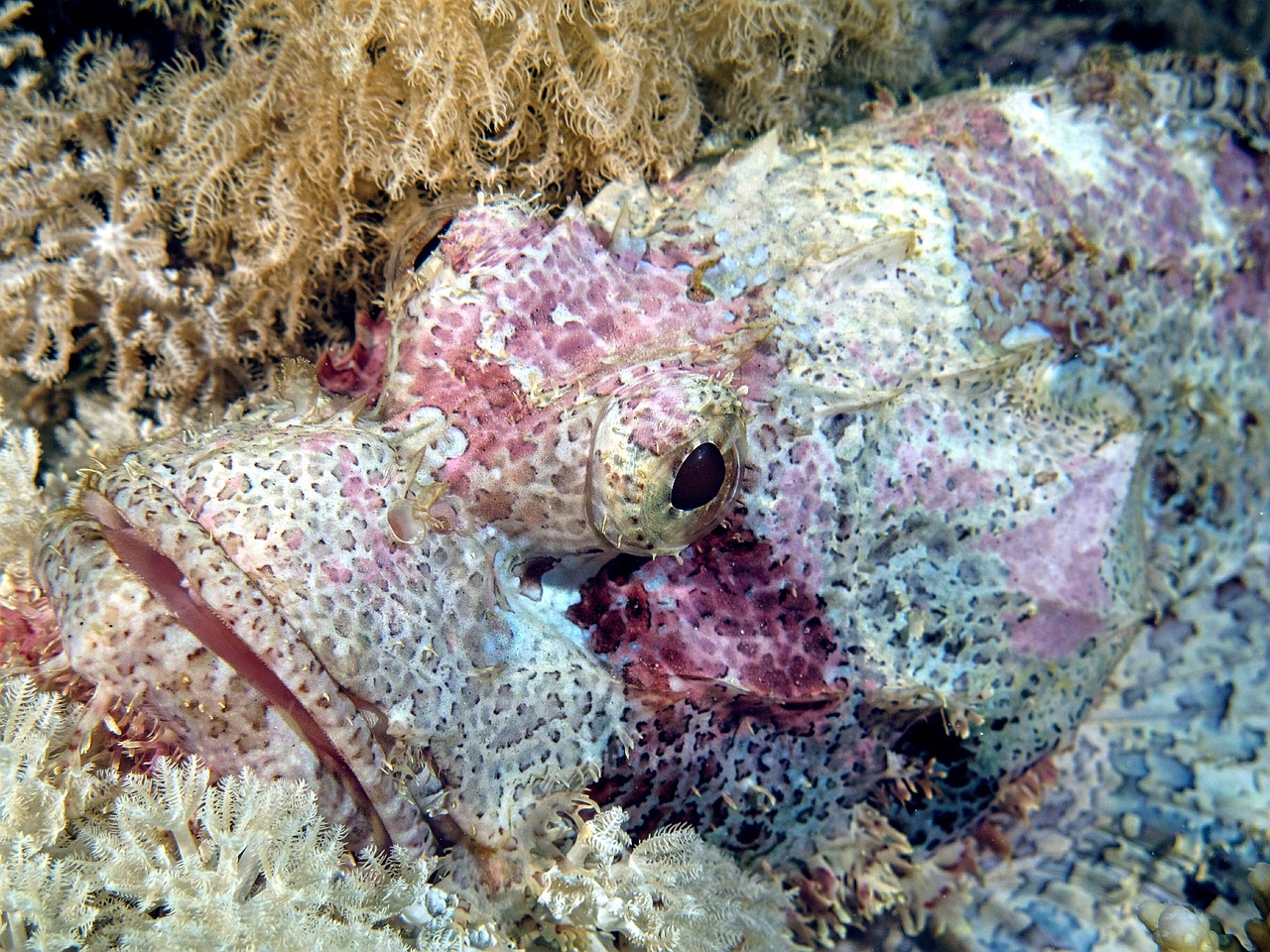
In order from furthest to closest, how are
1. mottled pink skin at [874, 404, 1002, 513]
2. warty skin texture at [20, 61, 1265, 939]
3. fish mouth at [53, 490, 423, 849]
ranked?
1. mottled pink skin at [874, 404, 1002, 513]
2. warty skin texture at [20, 61, 1265, 939]
3. fish mouth at [53, 490, 423, 849]

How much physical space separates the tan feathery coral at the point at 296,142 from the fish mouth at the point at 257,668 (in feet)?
4.34

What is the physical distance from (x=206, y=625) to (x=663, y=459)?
1130 mm

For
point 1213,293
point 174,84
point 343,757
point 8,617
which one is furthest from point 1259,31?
point 8,617

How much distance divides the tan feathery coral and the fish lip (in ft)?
4.22

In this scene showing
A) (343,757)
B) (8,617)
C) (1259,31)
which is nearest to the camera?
(343,757)

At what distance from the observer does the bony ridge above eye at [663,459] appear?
2.21 meters

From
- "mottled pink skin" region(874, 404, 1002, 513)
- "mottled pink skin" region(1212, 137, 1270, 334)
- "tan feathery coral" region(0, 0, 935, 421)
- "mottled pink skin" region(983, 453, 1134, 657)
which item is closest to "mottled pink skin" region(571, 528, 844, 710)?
"mottled pink skin" region(874, 404, 1002, 513)

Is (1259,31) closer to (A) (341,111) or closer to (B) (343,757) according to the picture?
(A) (341,111)

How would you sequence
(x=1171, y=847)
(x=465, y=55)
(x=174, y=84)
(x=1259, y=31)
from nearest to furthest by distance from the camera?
(x=465, y=55)
(x=174, y=84)
(x=1171, y=847)
(x=1259, y=31)

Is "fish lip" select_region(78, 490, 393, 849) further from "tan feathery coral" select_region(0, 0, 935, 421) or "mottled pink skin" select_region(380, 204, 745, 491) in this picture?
"tan feathery coral" select_region(0, 0, 935, 421)

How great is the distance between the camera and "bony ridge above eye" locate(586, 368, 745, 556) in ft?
7.26

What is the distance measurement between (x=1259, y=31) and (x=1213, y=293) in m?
2.17

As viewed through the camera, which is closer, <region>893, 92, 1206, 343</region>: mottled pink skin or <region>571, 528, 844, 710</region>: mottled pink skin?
<region>571, 528, 844, 710</region>: mottled pink skin

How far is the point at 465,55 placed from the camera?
2947mm
